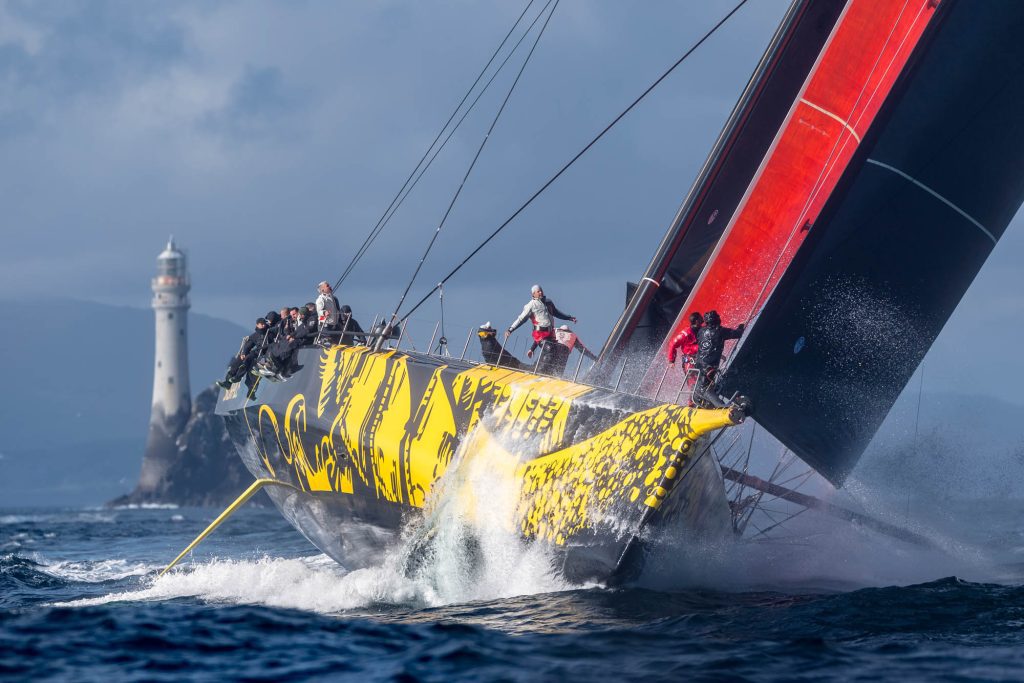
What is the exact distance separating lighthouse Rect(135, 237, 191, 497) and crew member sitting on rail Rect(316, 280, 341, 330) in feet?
221

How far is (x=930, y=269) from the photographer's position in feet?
38.3

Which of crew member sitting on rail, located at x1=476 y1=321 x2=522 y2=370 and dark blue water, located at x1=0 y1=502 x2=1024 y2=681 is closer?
dark blue water, located at x1=0 y1=502 x2=1024 y2=681

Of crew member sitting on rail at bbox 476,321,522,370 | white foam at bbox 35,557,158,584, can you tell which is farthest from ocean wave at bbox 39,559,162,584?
crew member sitting on rail at bbox 476,321,522,370

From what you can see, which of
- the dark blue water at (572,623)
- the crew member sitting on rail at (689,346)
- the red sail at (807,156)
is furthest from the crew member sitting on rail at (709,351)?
the red sail at (807,156)

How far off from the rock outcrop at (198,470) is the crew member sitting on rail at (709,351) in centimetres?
7484

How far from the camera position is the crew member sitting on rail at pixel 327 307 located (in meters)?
15.2

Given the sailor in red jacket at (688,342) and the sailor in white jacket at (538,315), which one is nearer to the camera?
the sailor in red jacket at (688,342)

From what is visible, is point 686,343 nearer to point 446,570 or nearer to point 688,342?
point 688,342

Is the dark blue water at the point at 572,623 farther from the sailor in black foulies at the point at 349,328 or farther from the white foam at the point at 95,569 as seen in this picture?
the white foam at the point at 95,569

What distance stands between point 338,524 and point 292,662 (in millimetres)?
6550

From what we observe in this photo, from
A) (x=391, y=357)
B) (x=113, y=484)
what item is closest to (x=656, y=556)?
(x=391, y=357)

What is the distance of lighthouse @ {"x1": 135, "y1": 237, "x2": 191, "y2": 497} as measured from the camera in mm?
81312

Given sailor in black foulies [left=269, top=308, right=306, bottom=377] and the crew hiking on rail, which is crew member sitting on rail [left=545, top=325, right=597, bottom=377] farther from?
sailor in black foulies [left=269, top=308, right=306, bottom=377]

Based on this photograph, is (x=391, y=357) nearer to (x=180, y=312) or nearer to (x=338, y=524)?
(x=338, y=524)
